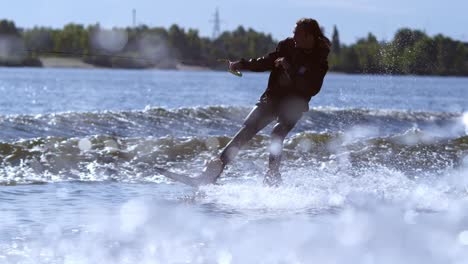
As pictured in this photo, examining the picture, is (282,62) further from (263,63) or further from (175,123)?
(175,123)

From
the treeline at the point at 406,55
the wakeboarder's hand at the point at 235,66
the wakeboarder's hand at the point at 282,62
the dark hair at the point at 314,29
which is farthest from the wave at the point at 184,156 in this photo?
the dark hair at the point at 314,29

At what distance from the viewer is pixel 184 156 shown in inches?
606

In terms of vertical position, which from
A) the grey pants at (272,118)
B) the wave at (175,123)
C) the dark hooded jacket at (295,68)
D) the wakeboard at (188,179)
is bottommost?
the wave at (175,123)

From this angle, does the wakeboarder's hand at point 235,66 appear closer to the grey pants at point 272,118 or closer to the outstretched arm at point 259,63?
the outstretched arm at point 259,63

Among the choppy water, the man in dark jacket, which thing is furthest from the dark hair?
the choppy water

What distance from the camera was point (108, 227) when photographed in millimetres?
8016

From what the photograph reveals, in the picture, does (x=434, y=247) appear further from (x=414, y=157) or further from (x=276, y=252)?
(x=414, y=157)

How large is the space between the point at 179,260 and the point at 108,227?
1492 mm

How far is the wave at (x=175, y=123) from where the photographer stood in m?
19.9

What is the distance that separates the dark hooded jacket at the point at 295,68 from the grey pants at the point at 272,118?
0.11 m

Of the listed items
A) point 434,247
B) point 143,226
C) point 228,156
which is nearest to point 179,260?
point 143,226

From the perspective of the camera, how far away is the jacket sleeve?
10.3 meters

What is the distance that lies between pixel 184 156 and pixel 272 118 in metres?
4.80

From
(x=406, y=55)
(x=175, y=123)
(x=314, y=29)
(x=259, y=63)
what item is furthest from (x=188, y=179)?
(x=175, y=123)
